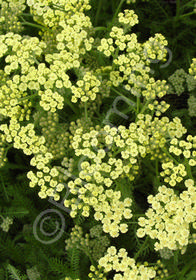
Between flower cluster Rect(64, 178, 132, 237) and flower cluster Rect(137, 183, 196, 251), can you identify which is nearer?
flower cluster Rect(137, 183, 196, 251)

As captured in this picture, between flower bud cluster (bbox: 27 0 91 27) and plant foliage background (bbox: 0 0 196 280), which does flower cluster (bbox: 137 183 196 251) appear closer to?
plant foliage background (bbox: 0 0 196 280)

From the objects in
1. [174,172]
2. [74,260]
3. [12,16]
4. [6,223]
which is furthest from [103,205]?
[12,16]

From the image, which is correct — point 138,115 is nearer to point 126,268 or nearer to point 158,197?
point 158,197

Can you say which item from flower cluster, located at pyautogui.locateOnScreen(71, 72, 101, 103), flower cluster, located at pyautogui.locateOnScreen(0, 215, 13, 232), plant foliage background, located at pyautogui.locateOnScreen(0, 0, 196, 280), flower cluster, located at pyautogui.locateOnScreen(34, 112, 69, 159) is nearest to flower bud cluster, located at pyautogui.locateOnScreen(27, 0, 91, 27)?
plant foliage background, located at pyautogui.locateOnScreen(0, 0, 196, 280)

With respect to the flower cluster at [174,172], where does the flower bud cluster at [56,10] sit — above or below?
above

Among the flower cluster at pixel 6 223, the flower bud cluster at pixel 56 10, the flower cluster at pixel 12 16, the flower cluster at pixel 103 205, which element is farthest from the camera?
the flower cluster at pixel 6 223

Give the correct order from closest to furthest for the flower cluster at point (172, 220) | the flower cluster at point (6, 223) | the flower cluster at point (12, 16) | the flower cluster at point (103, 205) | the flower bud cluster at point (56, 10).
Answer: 1. the flower cluster at point (172, 220)
2. the flower cluster at point (103, 205)
3. the flower bud cluster at point (56, 10)
4. the flower cluster at point (12, 16)
5. the flower cluster at point (6, 223)

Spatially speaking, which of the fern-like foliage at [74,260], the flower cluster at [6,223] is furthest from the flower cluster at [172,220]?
the flower cluster at [6,223]

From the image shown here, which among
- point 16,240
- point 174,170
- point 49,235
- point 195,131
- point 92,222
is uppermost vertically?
point 195,131

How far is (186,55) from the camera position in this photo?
4445mm

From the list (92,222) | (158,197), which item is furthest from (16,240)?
(158,197)

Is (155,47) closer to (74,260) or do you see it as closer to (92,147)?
(92,147)

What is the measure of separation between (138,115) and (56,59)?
3.14 feet

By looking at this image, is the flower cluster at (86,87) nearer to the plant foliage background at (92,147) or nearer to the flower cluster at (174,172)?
the plant foliage background at (92,147)
